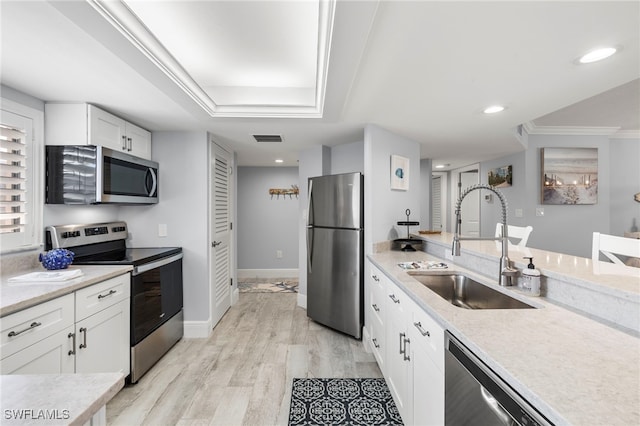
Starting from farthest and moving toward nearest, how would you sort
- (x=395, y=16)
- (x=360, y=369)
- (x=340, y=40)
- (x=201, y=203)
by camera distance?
(x=201, y=203)
(x=360, y=369)
(x=340, y=40)
(x=395, y=16)

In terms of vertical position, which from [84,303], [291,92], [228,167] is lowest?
[84,303]

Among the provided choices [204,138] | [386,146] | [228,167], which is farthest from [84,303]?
[386,146]

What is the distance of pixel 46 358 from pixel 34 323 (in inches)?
8.9

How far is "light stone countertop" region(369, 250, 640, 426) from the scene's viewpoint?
625 millimetres

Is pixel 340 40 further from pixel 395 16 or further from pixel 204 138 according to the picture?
pixel 204 138

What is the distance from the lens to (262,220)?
5367mm

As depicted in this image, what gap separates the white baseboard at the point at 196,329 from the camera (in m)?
2.95

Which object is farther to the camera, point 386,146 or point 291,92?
point 386,146

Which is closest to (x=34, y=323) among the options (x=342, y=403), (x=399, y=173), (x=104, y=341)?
(x=104, y=341)

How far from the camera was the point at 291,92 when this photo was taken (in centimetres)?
253

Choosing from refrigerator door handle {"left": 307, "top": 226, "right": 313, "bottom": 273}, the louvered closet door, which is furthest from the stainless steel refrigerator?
the louvered closet door

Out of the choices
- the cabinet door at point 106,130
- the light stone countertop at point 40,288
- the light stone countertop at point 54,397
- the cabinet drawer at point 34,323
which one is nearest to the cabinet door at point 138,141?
the cabinet door at point 106,130

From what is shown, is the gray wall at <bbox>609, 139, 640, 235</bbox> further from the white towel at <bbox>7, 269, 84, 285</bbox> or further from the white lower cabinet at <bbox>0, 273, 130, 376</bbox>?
the white towel at <bbox>7, 269, 84, 285</bbox>

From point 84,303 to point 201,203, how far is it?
1.42 meters
